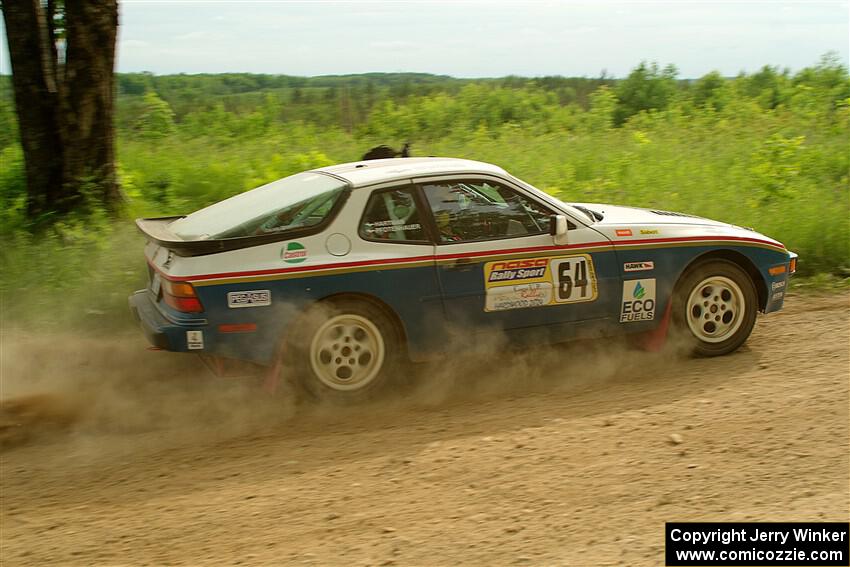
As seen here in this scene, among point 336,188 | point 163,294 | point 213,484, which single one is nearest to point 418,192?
point 336,188

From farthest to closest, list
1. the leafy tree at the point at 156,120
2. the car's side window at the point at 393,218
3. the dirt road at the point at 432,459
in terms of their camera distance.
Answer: the leafy tree at the point at 156,120
the car's side window at the point at 393,218
the dirt road at the point at 432,459

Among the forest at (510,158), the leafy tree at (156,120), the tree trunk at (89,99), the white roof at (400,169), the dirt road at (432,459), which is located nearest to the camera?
the dirt road at (432,459)

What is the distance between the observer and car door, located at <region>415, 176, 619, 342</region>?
5609 millimetres

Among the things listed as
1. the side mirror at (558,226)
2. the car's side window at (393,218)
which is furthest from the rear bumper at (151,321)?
the side mirror at (558,226)

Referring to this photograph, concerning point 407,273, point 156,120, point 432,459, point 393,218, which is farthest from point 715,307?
point 156,120

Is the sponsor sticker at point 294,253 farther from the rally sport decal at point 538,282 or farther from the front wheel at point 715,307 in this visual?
the front wheel at point 715,307

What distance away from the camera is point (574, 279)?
5.82 meters

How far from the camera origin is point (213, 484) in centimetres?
457

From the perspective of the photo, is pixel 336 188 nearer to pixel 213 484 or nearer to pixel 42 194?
pixel 213 484

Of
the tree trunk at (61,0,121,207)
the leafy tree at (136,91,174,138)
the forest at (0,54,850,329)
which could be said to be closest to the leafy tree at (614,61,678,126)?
the forest at (0,54,850,329)

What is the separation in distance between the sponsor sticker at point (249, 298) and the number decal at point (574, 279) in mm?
1982

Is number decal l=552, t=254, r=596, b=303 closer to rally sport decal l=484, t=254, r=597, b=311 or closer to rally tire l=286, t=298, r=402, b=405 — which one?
rally sport decal l=484, t=254, r=597, b=311

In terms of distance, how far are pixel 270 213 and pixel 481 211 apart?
56.2 inches

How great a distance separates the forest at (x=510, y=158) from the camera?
759cm
